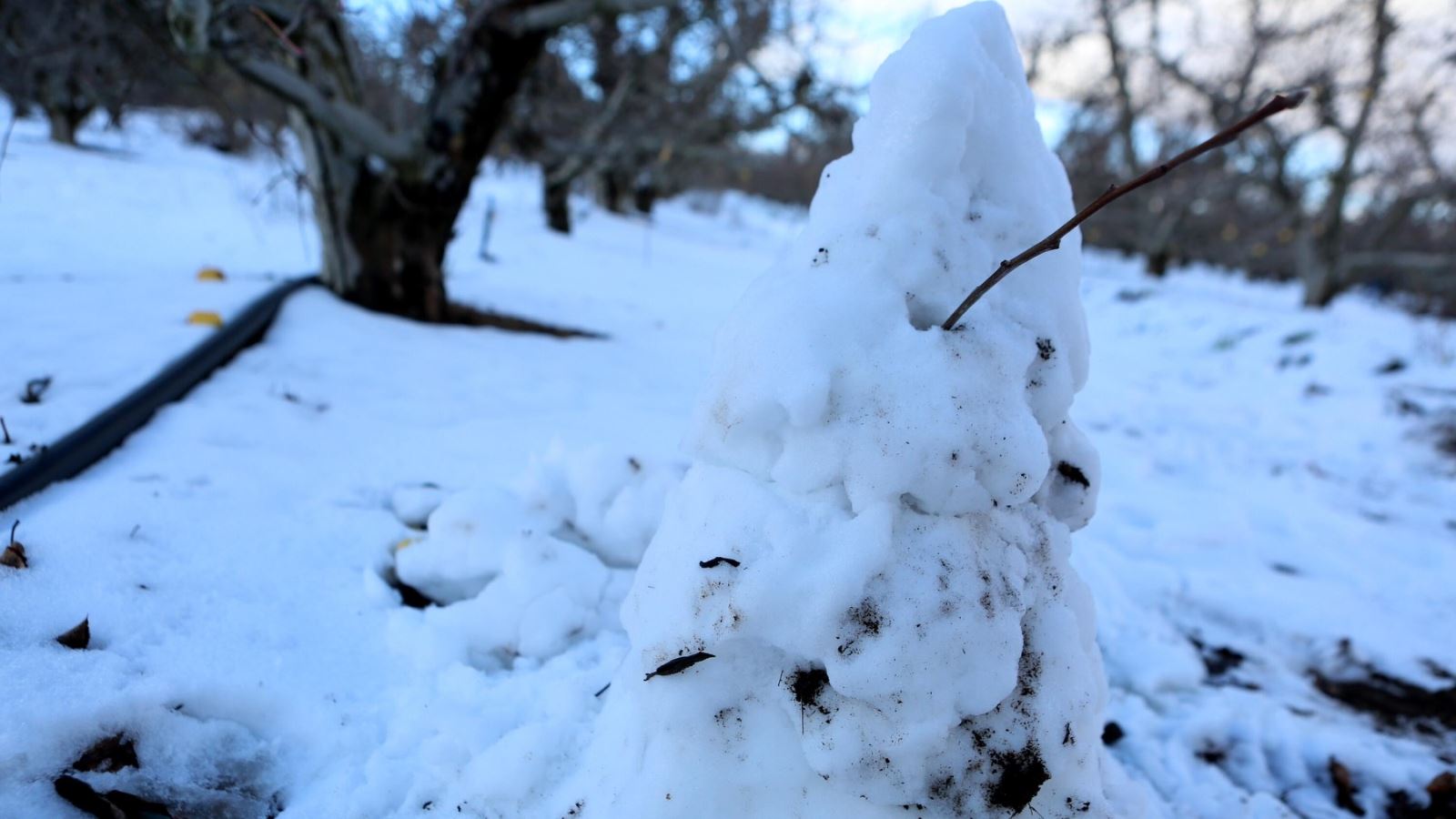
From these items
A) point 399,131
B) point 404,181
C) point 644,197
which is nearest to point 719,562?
point 404,181

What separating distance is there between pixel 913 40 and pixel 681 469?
1642mm

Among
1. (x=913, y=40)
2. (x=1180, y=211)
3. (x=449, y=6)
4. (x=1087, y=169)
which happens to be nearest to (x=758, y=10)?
(x=449, y=6)

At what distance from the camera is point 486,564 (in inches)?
78.3

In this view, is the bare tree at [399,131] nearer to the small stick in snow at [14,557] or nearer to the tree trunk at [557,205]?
the small stick in snow at [14,557]

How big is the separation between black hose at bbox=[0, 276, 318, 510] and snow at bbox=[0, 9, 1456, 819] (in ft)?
0.19

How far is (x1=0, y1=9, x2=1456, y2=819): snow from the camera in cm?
141

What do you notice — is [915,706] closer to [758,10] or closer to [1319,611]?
[1319,611]

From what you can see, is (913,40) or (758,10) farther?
(758,10)

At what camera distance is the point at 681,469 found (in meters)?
2.61

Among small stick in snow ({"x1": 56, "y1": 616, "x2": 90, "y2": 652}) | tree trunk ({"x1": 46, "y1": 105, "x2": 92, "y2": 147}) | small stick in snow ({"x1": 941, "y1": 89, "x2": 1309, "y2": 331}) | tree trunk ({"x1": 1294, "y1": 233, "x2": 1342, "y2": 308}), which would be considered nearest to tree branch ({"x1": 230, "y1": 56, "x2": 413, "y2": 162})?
small stick in snow ({"x1": 56, "y1": 616, "x2": 90, "y2": 652})

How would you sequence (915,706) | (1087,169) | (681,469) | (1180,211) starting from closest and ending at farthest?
1. (915,706)
2. (681,469)
3. (1180,211)
4. (1087,169)

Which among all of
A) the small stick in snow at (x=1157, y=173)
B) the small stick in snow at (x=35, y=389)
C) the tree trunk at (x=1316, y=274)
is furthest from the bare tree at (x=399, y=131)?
the tree trunk at (x=1316, y=274)

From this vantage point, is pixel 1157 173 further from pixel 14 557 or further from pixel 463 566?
pixel 14 557

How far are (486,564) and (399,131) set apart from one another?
3.94 meters
